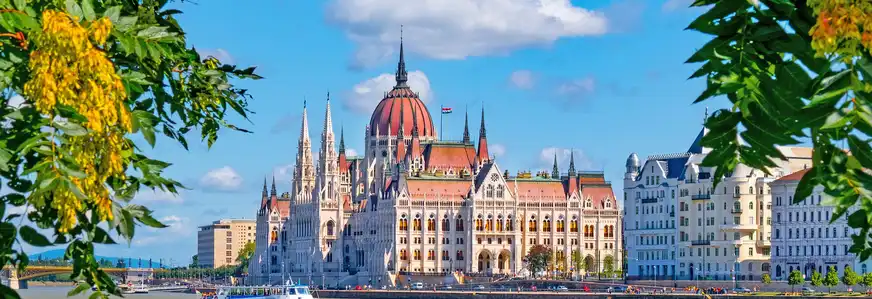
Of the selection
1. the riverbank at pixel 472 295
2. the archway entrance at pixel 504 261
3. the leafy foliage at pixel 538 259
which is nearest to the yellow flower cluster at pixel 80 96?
the riverbank at pixel 472 295

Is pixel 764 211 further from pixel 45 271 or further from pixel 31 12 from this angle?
pixel 31 12

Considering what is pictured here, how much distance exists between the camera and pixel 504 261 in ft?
625

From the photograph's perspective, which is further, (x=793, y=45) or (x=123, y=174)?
(x=123, y=174)

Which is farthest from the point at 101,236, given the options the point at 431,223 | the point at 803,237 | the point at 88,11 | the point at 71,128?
the point at 431,223

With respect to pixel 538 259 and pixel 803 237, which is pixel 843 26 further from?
pixel 538 259

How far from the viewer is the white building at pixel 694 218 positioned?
149m

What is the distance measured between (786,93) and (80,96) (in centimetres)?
389

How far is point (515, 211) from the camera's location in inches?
7495

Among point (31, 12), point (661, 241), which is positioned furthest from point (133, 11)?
point (661, 241)

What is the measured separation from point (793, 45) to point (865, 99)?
0.66m

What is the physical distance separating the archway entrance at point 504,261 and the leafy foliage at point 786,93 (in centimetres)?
18112

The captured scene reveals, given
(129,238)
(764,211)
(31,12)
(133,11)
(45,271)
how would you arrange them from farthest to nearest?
(45,271) < (764,211) < (133,11) < (31,12) < (129,238)

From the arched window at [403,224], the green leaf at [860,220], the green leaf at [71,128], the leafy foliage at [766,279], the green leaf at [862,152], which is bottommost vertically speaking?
the leafy foliage at [766,279]

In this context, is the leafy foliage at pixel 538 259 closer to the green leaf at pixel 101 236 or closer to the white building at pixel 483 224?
the white building at pixel 483 224
